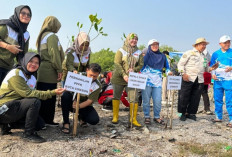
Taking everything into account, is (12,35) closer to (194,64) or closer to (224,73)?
(194,64)

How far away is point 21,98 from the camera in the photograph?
3.28m

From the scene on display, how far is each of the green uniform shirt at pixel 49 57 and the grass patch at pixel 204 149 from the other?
8.36 feet

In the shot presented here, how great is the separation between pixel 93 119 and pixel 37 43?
1.76 metres

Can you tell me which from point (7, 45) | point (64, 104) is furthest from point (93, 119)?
point (7, 45)

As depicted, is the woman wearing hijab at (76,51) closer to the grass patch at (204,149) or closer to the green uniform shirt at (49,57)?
the green uniform shirt at (49,57)

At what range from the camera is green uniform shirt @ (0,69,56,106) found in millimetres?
3127

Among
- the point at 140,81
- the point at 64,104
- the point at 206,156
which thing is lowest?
the point at 206,156

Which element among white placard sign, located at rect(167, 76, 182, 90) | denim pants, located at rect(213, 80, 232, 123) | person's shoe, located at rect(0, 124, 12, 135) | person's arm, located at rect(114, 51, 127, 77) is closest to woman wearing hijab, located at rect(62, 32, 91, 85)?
person's arm, located at rect(114, 51, 127, 77)

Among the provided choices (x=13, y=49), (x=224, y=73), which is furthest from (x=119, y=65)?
(x=224, y=73)

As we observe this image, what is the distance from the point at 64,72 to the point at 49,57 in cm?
59

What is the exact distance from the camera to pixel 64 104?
3.81m

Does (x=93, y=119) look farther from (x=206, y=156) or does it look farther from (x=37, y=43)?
(x=206, y=156)

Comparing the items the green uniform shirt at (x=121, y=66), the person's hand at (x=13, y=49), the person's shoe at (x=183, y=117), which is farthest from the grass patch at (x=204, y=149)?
the person's hand at (x=13, y=49)

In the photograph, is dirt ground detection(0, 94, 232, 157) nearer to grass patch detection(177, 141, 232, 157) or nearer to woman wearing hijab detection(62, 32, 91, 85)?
grass patch detection(177, 141, 232, 157)
